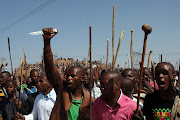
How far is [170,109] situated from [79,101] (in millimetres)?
1216

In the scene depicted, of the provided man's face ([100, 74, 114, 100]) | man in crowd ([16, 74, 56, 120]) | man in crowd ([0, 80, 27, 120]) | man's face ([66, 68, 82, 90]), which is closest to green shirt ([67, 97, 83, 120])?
man's face ([66, 68, 82, 90])

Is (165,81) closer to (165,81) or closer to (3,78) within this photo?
(165,81)

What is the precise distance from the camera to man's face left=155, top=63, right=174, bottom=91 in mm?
2620

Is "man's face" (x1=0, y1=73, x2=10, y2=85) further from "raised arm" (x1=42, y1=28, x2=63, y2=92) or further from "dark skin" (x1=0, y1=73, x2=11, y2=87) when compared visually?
"raised arm" (x1=42, y1=28, x2=63, y2=92)

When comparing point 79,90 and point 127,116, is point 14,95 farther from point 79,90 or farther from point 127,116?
point 127,116

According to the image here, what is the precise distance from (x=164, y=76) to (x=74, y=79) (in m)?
1.21

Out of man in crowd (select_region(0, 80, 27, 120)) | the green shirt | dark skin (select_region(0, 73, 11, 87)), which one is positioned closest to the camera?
the green shirt

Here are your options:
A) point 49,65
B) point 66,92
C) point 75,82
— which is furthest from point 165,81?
point 49,65

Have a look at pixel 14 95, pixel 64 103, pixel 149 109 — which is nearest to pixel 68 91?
pixel 64 103

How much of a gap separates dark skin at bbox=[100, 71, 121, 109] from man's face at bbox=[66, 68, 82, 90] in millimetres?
479

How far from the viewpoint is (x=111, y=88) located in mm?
2648

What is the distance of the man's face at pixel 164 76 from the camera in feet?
8.59

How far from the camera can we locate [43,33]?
8.78 ft

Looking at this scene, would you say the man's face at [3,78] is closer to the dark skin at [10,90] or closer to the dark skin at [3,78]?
the dark skin at [3,78]
